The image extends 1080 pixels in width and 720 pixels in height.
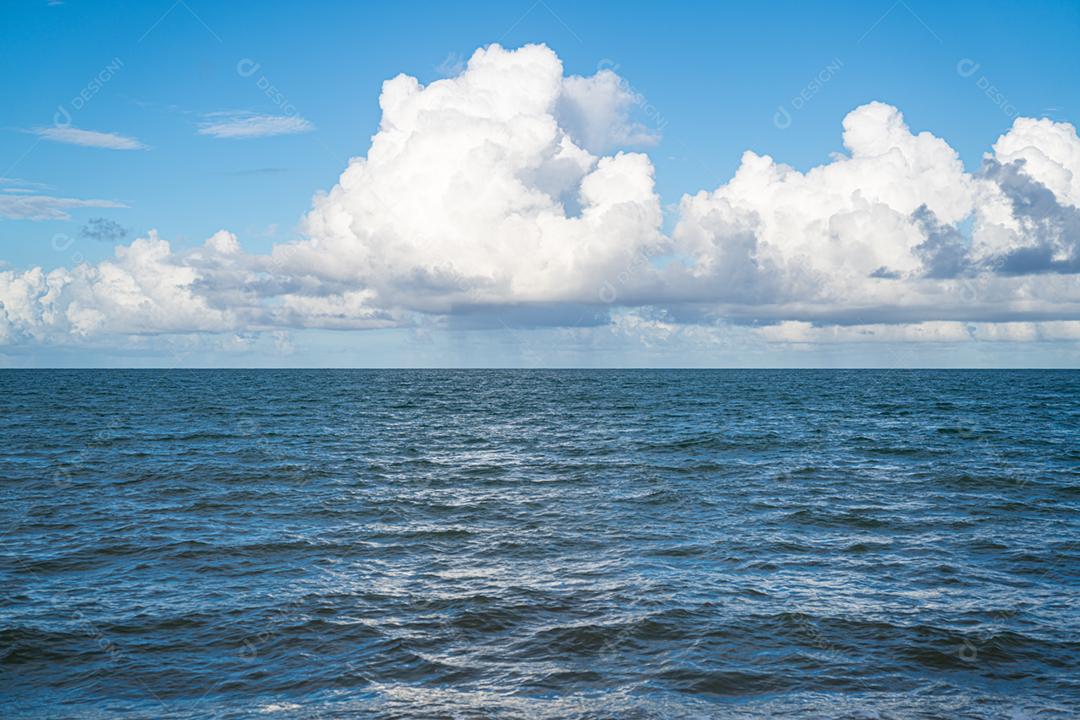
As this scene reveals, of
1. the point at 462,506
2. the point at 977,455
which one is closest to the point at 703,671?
the point at 462,506

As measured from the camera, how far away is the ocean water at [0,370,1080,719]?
13.0 m

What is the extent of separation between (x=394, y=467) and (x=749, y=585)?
24.8 metres

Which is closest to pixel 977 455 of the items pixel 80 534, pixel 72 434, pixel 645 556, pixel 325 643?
Result: pixel 645 556

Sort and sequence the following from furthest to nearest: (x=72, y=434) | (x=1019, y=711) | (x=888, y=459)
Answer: (x=72, y=434)
(x=888, y=459)
(x=1019, y=711)

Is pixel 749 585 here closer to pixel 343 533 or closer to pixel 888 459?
pixel 343 533

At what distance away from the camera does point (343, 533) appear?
80.2ft

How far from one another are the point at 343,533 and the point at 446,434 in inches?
1387

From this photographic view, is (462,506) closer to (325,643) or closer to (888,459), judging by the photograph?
(325,643)

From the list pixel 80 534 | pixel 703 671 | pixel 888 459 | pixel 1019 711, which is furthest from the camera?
pixel 888 459

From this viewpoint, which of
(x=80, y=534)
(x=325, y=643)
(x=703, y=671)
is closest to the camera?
(x=703, y=671)

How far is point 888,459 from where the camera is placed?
140 ft

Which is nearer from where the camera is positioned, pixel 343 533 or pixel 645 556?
pixel 645 556

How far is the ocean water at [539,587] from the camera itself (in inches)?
510

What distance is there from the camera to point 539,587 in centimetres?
1850
